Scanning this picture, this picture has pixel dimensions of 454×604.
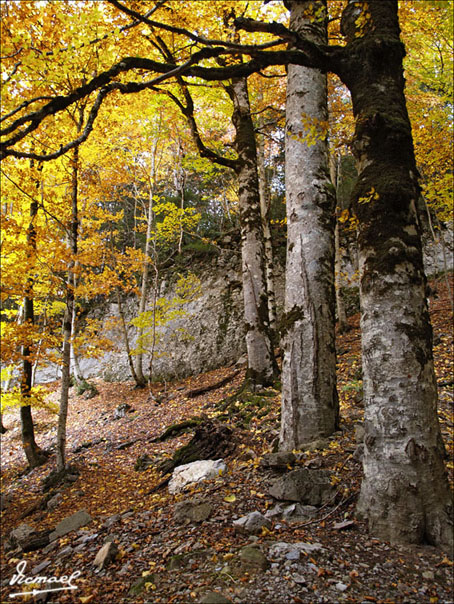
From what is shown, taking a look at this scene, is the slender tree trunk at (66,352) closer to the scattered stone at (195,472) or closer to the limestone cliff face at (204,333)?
the scattered stone at (195,472)

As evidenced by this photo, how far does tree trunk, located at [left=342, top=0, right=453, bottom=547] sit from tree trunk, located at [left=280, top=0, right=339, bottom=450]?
120cm

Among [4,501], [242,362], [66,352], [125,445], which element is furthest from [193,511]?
[242,362]

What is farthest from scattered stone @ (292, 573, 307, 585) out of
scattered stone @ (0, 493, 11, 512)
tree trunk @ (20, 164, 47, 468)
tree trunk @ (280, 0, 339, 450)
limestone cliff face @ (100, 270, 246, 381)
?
limestone cliff face @ (100, 270, 246, 381)

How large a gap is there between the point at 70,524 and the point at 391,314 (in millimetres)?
4744

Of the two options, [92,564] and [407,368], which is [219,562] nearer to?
[92,564]

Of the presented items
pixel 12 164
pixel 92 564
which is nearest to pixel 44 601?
pixel 92 564

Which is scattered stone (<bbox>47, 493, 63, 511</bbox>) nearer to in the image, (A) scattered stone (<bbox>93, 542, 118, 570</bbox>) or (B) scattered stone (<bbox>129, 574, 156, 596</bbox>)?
(A) scattered stone (<bbox>93, 542, 118, 570</bbox>)

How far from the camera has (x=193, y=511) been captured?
3527mm

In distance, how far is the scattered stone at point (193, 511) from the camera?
11.2 ft

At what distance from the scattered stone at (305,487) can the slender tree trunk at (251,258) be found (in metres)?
3.99

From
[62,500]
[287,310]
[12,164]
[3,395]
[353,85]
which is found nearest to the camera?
[353,85]

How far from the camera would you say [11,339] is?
7.30 m

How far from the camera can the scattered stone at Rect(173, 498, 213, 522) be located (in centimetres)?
342

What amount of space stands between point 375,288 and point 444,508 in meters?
1.70
